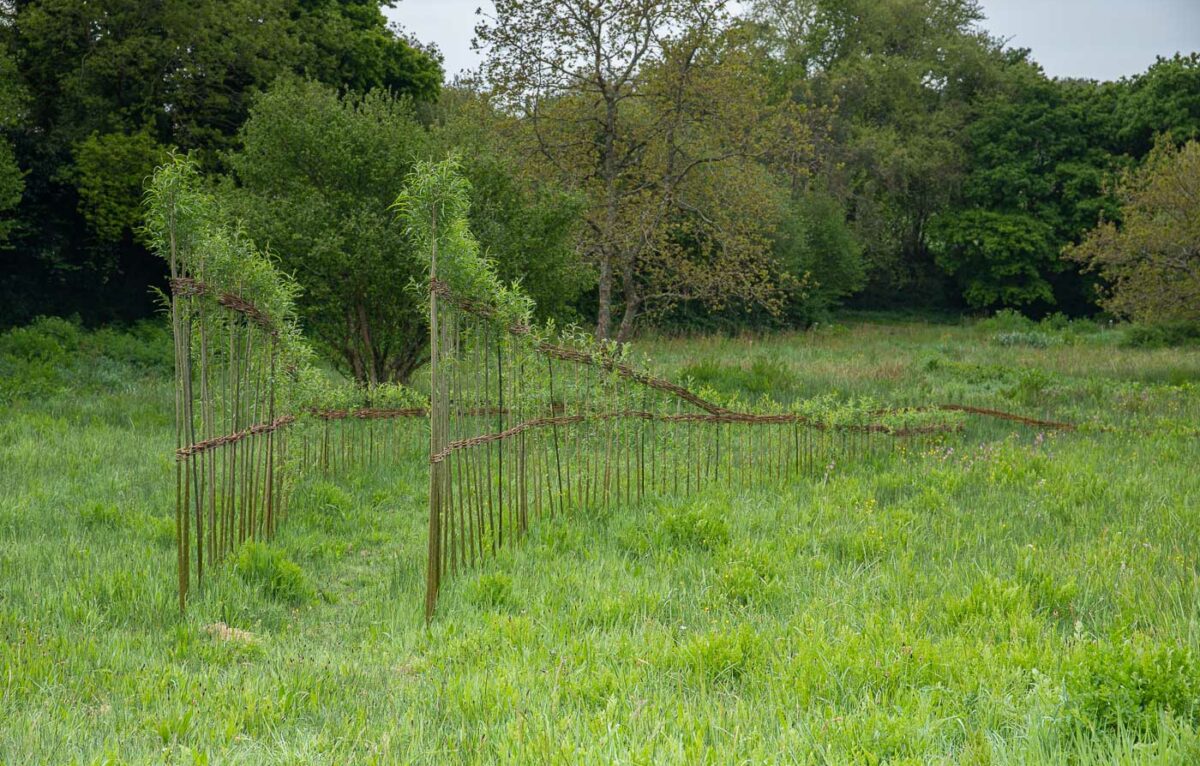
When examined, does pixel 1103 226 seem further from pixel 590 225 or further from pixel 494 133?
pixel 494 133

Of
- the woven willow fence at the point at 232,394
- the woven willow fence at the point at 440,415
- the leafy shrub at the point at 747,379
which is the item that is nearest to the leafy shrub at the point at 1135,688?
the woven willow fence at the point at 440,415

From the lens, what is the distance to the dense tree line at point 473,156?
44.0 feet

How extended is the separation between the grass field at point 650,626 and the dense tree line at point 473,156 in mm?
5317

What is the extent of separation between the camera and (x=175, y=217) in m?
→ 5.83

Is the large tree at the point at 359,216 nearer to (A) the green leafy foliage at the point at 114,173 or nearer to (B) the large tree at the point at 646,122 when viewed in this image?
(B) the large tree at the point at 646,122

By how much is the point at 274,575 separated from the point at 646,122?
15254mm

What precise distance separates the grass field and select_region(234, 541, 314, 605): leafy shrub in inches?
0.8

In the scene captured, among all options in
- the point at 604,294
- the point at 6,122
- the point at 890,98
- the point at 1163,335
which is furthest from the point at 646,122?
the point at 890,98

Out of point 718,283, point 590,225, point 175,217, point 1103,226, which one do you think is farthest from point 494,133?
point 1103,226

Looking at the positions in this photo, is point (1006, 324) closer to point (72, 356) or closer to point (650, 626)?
point (72, 356)

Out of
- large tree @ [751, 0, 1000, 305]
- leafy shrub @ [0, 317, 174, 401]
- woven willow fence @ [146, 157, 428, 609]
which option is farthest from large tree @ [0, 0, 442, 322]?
large tree @ [751, 0, 1000, 305]

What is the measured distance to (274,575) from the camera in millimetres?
5852

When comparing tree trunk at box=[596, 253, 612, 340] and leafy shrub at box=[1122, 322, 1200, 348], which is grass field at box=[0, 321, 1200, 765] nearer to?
tree trunk at box=[596, 253, 612, 340]

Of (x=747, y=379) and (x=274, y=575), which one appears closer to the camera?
(x=274, y=575)
